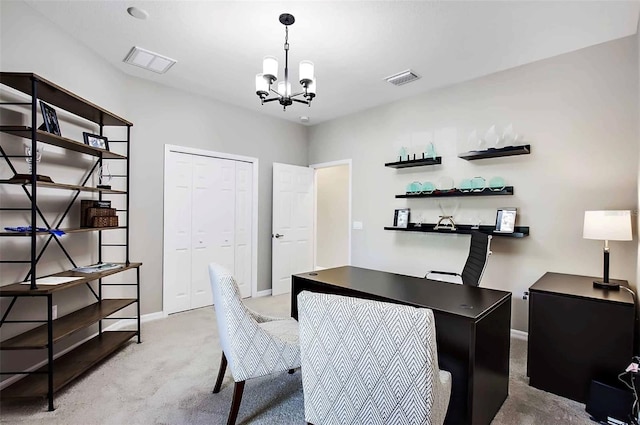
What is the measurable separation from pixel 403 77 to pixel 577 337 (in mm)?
2913

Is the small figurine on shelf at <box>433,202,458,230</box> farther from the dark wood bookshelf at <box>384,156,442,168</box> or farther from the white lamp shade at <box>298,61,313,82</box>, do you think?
the white lamp shade at <box>298,61,313,82</box>

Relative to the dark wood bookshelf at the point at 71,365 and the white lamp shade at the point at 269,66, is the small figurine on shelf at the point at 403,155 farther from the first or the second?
the dark wood bookshelf at the point at 71,365

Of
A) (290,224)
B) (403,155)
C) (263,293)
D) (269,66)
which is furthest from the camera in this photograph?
(290,224)

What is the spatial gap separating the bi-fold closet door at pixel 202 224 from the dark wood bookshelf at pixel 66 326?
97 centimetres

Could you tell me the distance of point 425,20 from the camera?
2.58 meters

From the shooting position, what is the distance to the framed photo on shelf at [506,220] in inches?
130

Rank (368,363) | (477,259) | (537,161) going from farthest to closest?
(537,161)
(477,259)
(368,363)

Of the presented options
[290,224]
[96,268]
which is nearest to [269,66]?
[96,268]

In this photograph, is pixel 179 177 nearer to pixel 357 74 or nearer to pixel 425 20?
pixel 357 74

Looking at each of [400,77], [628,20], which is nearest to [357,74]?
[400,77]

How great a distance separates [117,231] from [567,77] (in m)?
4.84

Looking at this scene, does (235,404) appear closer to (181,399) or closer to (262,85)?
(181,399)

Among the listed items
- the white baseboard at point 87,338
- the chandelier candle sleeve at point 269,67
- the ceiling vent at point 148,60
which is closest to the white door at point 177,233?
the white baseboard at point 87,338

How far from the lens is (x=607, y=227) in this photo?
238cm
